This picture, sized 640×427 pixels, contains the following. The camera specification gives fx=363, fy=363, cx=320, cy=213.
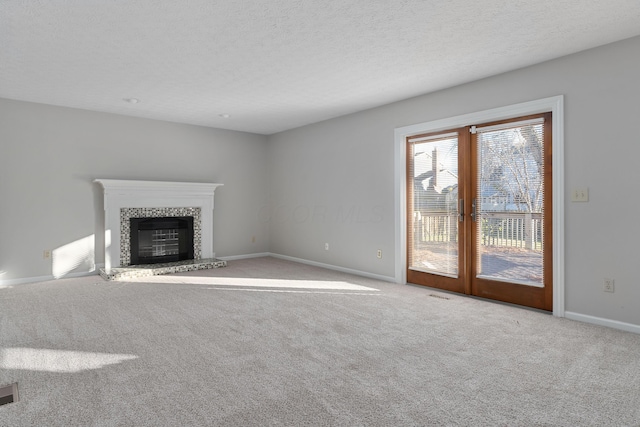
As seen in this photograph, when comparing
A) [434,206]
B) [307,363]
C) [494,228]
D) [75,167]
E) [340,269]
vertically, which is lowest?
[307,363]

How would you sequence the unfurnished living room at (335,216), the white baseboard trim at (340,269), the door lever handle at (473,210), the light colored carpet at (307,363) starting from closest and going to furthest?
the light colored carpet at (307,363)
the unfurnished living room at (335,216)
the door lever handle at (473,210)
the white baseboard trim at (340,269)

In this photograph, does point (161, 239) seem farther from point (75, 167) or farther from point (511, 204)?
point (511, 204)

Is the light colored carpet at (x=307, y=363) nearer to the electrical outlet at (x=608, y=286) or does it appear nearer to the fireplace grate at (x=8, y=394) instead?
the fireplace grate at (x=8, y=394)

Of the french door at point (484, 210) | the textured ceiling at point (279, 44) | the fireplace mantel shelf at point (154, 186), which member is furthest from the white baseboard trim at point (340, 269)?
the textured ceiling at point (279, 44)

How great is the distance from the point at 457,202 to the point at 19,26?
4.41 meters

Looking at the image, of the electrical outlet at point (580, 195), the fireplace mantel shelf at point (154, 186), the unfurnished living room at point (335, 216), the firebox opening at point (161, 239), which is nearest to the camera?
the unfurnished living room at point (335, 216)

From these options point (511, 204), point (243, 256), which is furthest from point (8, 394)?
point (243, 256)

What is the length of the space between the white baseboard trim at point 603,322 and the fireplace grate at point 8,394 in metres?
4.23

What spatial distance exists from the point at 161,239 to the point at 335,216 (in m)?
2.92

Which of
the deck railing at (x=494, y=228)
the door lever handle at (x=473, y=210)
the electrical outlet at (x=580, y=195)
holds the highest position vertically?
the electrical outlet at (x=580, y=195)

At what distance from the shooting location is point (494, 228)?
3.96 meters

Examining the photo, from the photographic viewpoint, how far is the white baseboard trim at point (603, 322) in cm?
302

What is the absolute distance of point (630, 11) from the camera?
2580 millimetres

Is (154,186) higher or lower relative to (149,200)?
higher
